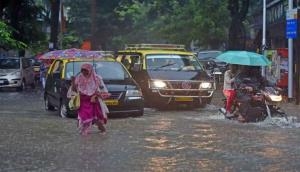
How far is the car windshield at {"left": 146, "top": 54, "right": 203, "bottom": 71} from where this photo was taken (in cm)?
2034

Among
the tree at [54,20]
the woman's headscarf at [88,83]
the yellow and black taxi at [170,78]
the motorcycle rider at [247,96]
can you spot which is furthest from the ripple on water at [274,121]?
the tree at [54,20]

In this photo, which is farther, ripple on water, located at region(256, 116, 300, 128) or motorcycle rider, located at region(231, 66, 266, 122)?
motorcycle rider, located at region(231, 66, 266, 122)

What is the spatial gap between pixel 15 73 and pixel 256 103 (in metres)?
17.2

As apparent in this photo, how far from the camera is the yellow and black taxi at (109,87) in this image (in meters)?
16.9

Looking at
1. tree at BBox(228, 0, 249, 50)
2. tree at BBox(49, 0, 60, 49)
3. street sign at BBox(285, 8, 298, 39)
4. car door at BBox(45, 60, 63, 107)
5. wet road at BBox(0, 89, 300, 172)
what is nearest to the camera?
wet road at BBox(0, 89, 300, 172)

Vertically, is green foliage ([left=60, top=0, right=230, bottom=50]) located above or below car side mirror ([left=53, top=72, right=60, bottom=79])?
above

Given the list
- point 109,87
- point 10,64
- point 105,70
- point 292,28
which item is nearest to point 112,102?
point 109,87

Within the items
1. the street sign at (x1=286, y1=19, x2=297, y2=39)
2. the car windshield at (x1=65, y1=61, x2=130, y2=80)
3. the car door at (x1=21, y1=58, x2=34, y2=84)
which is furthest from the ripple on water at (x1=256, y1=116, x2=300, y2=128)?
the car door at (x1=21, y1=58, x2=34, y2=84)

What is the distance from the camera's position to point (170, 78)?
1961cm

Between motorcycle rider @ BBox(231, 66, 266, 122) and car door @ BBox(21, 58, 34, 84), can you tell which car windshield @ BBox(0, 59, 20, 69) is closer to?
car door @ BBox(21, 58, 34, 84)

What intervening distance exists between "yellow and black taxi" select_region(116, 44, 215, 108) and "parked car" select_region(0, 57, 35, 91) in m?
11.0

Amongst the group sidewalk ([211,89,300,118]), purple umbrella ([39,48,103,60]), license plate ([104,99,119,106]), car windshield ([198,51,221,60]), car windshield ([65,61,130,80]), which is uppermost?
purple umbrella ([39,48,103,60])

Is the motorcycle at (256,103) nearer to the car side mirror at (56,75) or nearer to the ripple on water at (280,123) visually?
the ripple on water at (280,123)

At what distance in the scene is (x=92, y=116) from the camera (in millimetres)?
13555
